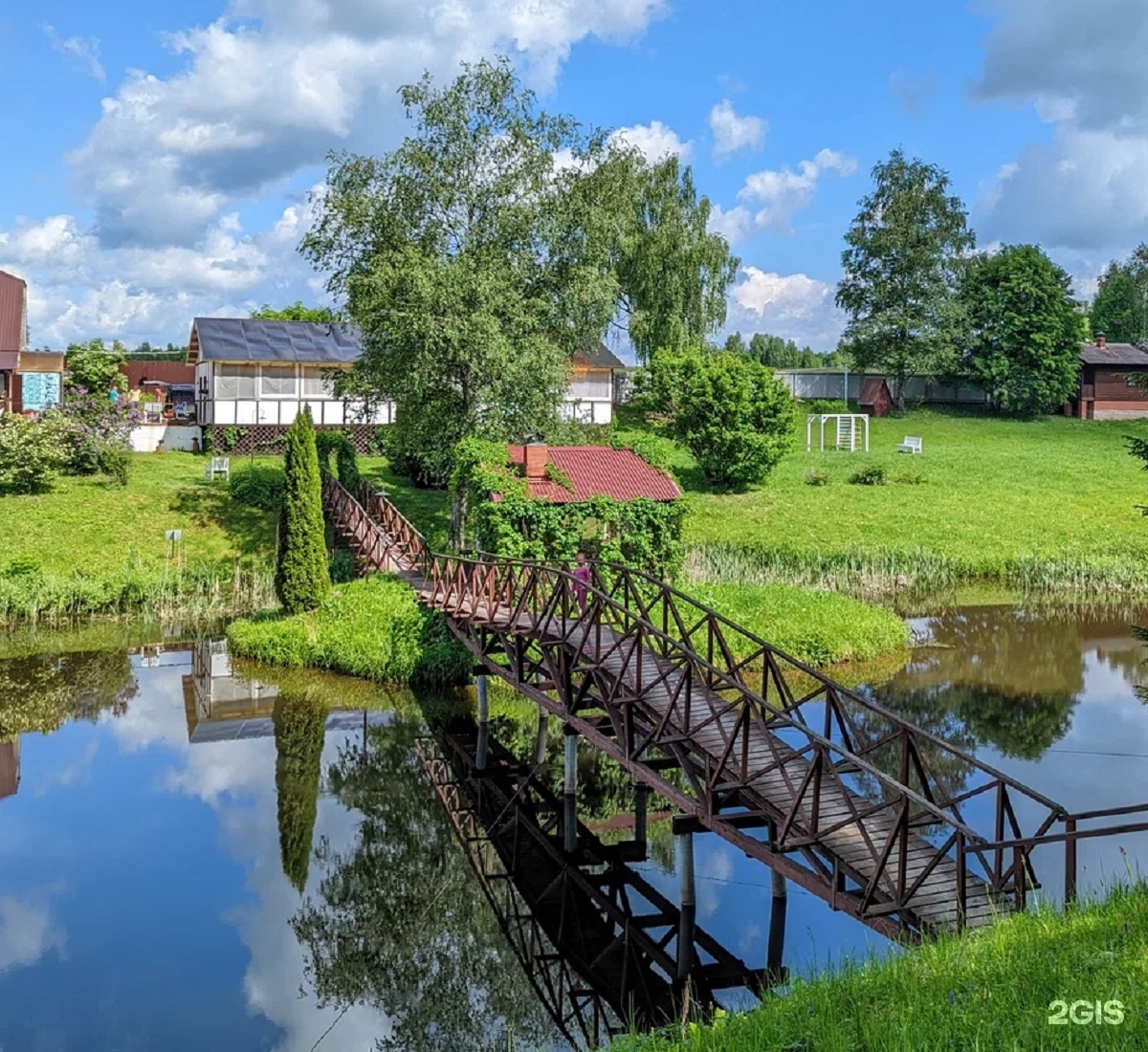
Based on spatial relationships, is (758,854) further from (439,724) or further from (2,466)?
(2,466)

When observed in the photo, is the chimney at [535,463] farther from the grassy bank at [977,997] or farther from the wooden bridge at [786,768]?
the grassy bank at [977,997]

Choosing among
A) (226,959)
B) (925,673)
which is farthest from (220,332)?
(226,959)

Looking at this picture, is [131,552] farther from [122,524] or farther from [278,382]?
[278,382]

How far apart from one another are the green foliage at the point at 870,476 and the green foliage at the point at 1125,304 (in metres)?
39.8

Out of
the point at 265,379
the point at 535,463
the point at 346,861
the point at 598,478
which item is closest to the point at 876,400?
the point at 265,379

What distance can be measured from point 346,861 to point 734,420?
2470 centimetres

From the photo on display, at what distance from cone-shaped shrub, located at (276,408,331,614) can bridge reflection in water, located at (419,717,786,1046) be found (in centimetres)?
748

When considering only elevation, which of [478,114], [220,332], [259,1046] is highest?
[478,114]

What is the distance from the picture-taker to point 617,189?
25.8 meters

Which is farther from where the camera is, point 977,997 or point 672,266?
point 672,266

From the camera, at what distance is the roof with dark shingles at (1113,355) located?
5284cm

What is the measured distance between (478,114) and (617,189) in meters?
3.72

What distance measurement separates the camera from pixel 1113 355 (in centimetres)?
5459

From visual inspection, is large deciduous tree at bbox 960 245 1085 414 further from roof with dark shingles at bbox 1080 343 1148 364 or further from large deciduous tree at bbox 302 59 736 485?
large deciduous tree at bbox 302 59 736 485
